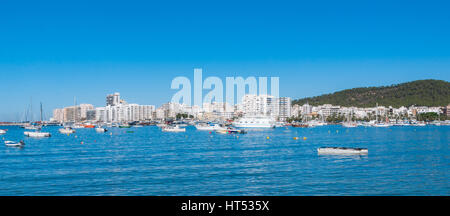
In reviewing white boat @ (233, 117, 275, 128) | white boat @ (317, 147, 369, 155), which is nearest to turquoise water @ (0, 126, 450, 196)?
white boat @ (317, 147, 369, 155)

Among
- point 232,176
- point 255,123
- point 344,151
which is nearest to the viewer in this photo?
point 232,176

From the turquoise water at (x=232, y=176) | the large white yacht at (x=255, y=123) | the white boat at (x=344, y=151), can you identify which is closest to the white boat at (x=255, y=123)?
the large white yacht at (x=255, y=123)

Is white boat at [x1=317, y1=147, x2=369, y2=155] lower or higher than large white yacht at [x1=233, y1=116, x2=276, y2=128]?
lower

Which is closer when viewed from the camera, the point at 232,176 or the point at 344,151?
A: the point at 232,176

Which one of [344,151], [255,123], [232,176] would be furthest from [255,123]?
[232,176]

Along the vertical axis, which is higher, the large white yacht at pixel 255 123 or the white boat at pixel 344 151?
the large white yacht at pixel 255 123

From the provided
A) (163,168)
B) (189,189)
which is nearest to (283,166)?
(163,168)

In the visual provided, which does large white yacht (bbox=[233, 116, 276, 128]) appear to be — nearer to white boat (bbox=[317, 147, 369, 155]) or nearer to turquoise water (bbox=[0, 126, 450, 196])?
white boat (bbox=[317, 147, 369, 155])

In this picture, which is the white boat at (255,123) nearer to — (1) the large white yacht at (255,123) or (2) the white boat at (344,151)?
(1) the large white yacht at (255,123)

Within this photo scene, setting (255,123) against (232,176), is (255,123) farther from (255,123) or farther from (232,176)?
(232,176)

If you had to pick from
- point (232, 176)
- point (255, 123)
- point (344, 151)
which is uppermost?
point (255, 123)

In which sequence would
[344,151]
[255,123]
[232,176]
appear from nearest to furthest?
[232,176] → [344,151] → [255,123]

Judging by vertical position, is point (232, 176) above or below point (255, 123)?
below
